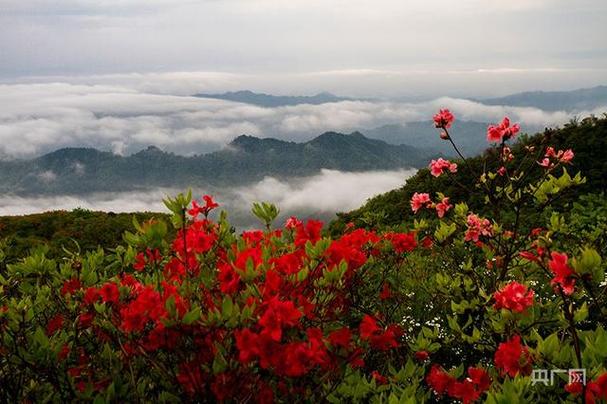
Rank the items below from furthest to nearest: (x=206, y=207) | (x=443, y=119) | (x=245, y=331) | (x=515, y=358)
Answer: (x=443, y=119), (x=206, y=207), (x=515, y=358), (x=245, y=331)

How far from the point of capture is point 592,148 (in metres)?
15.9

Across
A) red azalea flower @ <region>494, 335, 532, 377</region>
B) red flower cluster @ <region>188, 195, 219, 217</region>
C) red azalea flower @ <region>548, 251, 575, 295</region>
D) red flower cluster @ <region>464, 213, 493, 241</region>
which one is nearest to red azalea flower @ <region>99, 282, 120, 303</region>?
red flower cluster @ <region>188, 195, 219, 217</region>

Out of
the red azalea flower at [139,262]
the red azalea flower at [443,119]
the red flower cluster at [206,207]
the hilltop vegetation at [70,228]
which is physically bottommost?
the hilltop vegetation at [70,228]

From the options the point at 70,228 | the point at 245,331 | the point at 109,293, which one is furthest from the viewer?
the point at 70,228

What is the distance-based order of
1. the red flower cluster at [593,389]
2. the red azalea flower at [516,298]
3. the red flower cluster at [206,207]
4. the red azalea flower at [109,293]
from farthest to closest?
the red flower cluster at [206,207] → the red azalea flower at [109,293] → the red azalea flower at [516,298] → the red flower cluster at [593,389]

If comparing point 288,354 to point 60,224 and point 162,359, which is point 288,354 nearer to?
point 162,359

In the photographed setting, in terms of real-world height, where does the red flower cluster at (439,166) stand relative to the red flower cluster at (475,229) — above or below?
above

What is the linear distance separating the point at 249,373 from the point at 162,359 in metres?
0.95

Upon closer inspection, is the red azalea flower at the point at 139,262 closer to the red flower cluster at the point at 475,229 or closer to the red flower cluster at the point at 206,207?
the red flower cluster at the point at 206,207

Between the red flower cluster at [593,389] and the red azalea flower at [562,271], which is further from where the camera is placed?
the red azalea flower at [562,271]

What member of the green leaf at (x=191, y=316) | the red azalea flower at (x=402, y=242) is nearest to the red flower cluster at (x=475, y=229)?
the red azalea flower at (x=402, y=242)

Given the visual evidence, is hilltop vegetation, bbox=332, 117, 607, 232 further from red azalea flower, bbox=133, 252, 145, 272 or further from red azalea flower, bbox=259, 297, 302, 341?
red azalea flower, bbox=259, 297, 302, 341

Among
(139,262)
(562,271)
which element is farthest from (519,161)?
(562,271)

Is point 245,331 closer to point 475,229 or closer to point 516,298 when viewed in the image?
point 516,298
